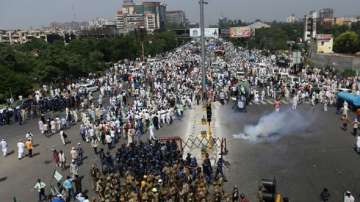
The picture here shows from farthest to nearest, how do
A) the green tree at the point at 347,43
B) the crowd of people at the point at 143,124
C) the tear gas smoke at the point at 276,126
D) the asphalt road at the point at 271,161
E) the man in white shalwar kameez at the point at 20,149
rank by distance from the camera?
1. the green tree at the point at 347,43
2. the tear gas smoke at the point at 276,126
3. the man in white shalwar kameez at the point at 20,149
4. the asphalt road at the point at 271,161
5. the crowd of people at the point at 143,124

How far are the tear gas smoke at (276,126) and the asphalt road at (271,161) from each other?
481mm

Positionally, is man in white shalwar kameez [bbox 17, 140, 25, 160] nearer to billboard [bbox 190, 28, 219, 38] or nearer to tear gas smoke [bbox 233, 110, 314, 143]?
tear gas smoke [bbox 233, 110, 314, 143]

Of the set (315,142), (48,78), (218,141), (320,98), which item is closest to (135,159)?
(218,141)

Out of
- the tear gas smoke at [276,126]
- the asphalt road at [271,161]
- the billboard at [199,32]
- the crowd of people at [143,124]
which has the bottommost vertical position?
the asphalt road at [271,161]

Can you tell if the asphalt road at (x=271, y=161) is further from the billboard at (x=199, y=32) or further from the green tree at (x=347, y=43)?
the green tree at (x=347, y=43)

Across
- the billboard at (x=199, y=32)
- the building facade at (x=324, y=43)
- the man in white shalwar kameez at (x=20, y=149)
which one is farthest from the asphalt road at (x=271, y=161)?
the building facade at (x=324, y=43)

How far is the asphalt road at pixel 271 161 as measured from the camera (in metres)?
18.3

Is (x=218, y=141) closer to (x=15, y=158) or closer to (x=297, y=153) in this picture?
(x=297, y=153)

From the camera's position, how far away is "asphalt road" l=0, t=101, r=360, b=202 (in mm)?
18344

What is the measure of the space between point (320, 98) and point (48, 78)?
3687 cm

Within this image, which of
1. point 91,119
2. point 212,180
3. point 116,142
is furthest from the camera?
point 91,119

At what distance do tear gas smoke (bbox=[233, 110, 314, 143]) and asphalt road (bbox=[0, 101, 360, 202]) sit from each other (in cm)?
48

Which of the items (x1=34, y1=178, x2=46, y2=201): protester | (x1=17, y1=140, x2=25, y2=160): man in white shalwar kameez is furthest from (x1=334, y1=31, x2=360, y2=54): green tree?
(x1=34, y1=178, x2=46, y2=201): protester

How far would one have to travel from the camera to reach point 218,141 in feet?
80.1
